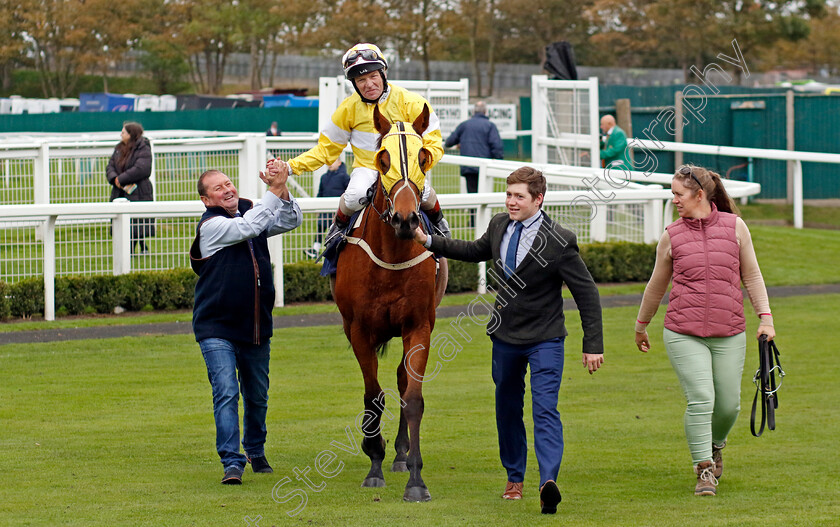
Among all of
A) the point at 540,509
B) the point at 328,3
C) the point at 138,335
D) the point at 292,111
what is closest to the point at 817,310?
the point at 138,335

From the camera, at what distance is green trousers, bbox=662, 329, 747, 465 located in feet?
17.4

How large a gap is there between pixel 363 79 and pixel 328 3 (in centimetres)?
5250

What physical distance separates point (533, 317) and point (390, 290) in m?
0.84

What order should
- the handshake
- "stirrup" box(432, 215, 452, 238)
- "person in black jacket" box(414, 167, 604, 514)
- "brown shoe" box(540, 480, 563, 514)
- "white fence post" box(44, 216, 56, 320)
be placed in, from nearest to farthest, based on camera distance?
"brown shoe" box(540, 480, 563, 514), "person in black jacket" box(414, 167, 604, 514), the handshake, "stirrup" box(432, 215, 452, 238), "white fence post" box(44, 216, 56, 320)

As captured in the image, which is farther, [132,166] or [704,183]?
[132,166]

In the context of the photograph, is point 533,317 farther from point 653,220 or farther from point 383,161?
point 653,220

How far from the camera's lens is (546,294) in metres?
5.12

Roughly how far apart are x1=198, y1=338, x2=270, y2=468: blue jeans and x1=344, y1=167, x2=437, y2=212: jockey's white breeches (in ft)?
2.80

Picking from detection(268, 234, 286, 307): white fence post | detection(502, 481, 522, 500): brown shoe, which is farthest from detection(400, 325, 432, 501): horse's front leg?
detection(268, 234, 286, 307): white fence post

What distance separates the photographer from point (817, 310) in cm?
1146

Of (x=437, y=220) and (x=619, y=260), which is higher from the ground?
(x=437, y=220)

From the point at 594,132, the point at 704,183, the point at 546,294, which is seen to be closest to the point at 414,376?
the point at 546,294

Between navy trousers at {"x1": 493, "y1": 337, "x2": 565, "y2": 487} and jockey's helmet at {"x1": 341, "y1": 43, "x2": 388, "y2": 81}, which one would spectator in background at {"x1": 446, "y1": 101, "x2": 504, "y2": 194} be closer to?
jockey's helmet at {"x1": 341, "y1": 43, "x2": 388, "y2": 81}

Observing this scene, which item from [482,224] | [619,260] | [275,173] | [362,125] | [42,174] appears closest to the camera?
[275,173]
